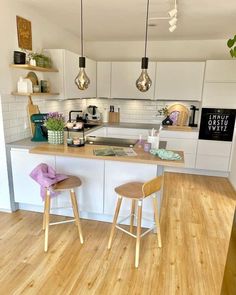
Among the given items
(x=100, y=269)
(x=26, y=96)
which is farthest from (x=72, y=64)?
(x=100, y=269)

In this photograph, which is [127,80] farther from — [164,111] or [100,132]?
[100,132]

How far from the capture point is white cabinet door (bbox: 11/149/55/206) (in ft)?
9.42

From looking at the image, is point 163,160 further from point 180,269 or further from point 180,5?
point 180,5

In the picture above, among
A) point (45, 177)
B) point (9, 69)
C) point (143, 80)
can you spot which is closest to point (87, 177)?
point (45, 177)

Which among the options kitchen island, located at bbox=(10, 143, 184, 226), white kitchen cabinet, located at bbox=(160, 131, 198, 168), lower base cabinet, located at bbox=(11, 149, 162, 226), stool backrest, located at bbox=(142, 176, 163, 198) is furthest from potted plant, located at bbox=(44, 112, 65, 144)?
white kitchen cabinet, located at bbox=(160, 131, 198, 168)

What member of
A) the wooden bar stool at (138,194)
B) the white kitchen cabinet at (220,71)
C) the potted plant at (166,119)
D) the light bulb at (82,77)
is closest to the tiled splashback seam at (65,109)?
the potted plant at (166,119)

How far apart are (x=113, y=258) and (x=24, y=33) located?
2.89 metres

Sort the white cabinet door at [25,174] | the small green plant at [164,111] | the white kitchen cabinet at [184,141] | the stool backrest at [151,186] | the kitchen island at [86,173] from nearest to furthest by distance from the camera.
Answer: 1. the stool backrest at [151,186]
2. the kitchen island at [86,173]
3. the white cabinet door at [25,174]
4. the white kitchen cabinet at [184,141]
5. the small green plant at [164,111]

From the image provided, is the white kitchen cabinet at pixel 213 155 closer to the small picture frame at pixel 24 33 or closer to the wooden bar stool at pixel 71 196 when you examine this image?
the wooden bar stool at pixel 71 196

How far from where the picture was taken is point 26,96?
321 cm

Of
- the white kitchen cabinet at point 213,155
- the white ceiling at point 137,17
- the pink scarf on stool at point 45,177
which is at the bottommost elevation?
the white kitchen cabinet at point 213,155

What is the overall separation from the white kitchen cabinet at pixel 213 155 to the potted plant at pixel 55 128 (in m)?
2.76

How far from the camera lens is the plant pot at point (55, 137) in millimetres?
2838

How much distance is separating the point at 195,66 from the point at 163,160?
2766mm
